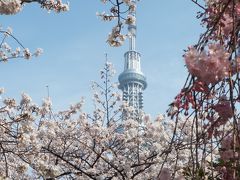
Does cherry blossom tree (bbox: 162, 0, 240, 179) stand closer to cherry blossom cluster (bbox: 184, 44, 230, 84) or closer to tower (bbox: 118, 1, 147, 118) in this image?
cherry blossom cluster (bbox: 184, 44, 230, 84)

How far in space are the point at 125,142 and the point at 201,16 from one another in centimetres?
774

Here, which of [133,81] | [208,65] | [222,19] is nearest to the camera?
[208,65]

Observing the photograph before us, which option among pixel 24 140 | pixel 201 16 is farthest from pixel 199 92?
pixel 24 140

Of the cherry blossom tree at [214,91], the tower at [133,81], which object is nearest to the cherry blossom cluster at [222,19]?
the cherry blossom tree at [214,91]

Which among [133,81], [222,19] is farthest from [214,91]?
[133,81]

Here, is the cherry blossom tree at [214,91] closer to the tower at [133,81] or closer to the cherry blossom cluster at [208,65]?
the cherry blossom cluster at [208,65]

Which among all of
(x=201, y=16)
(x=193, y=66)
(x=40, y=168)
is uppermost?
(x=40, y=168)

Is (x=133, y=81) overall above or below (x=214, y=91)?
above

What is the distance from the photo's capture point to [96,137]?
375 inches

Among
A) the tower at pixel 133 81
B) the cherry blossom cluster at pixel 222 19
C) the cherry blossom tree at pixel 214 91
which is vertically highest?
the tower at pixel 133 81

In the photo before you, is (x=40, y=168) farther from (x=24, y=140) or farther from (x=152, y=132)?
(x=152, y=132)

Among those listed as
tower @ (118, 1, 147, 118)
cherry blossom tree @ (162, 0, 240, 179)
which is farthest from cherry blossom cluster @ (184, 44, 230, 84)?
tower @ (118, 1, 147, 118)

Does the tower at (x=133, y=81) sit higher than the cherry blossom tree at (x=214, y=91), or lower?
higher

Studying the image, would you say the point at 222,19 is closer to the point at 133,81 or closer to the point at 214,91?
the point at 214,91
